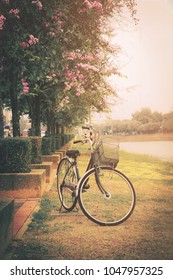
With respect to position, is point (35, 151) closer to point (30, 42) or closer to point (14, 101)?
point (14, 101)

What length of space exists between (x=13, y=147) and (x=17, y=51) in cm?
211

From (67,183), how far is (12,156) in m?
2.37

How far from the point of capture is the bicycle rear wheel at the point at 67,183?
260 inches

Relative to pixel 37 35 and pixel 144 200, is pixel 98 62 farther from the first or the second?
pixel 144 200

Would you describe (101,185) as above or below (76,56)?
below

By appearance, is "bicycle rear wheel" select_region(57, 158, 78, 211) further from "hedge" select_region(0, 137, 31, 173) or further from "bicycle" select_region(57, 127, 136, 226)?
"hedge" select_region(0, 137, 31, 173)

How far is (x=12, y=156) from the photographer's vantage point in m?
8.76

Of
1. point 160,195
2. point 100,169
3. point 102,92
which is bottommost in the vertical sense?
Result: point 160,195

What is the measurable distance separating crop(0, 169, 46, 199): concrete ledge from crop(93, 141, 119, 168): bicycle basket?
2967 mm

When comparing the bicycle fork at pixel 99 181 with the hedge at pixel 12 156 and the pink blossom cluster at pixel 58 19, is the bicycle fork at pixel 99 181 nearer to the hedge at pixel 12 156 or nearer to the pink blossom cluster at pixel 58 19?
the hedge at pixel 12 156

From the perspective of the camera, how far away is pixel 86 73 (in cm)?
1338

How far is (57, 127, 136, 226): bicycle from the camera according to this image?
223 inches

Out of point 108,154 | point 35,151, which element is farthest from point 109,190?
point 35,151

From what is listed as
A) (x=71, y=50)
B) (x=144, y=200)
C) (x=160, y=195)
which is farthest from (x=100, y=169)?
(x=71, y=50)
